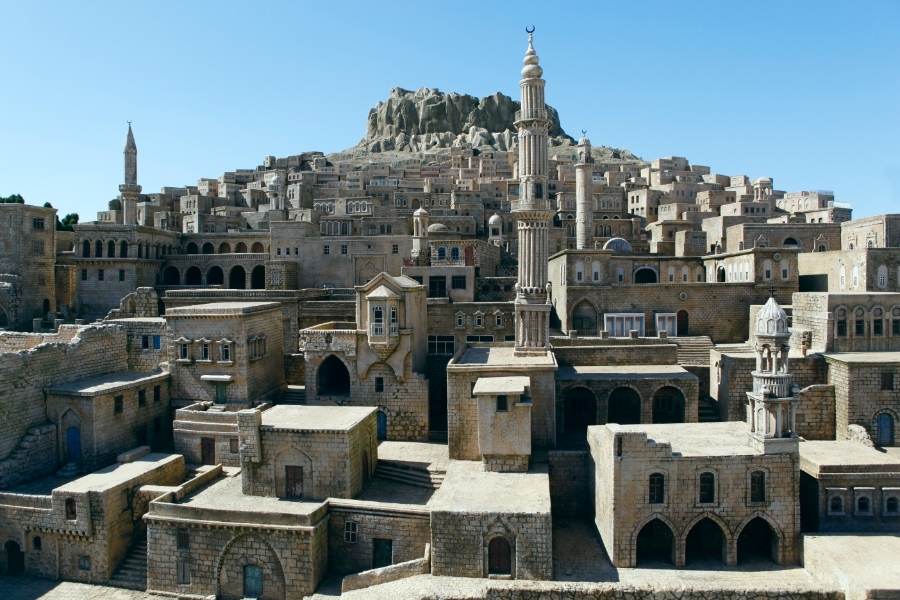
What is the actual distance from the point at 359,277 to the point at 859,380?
3100 cm

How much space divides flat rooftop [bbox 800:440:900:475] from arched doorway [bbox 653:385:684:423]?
5.19 metres

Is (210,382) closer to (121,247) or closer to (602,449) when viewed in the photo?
(602,449)

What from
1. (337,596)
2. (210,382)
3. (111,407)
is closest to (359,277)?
(210,382)

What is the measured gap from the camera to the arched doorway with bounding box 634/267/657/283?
144ft

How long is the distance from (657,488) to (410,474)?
9.50 meters

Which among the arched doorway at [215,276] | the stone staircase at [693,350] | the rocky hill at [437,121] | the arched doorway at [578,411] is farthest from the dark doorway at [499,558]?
the rocky hill at [437,121]

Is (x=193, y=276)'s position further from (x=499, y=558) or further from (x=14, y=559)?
(x=499, y=558)

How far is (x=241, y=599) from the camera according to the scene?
72.9ft

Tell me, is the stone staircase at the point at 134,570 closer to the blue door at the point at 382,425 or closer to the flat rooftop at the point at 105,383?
the flat rooftop at the point at 105,383

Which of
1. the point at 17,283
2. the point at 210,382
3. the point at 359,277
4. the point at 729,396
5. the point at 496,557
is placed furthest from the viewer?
the point at 359,277

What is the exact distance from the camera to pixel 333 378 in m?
34.6

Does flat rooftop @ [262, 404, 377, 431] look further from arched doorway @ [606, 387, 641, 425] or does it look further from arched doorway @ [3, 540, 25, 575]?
arched doorway @ [606, 387, 641, 425]

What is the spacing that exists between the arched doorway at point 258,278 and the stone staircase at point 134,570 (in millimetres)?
28826

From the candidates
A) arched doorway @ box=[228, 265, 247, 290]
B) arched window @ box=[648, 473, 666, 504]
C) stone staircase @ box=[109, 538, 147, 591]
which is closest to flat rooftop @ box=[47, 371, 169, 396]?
stone staircase @ box=[109, 538, 147, 591]
